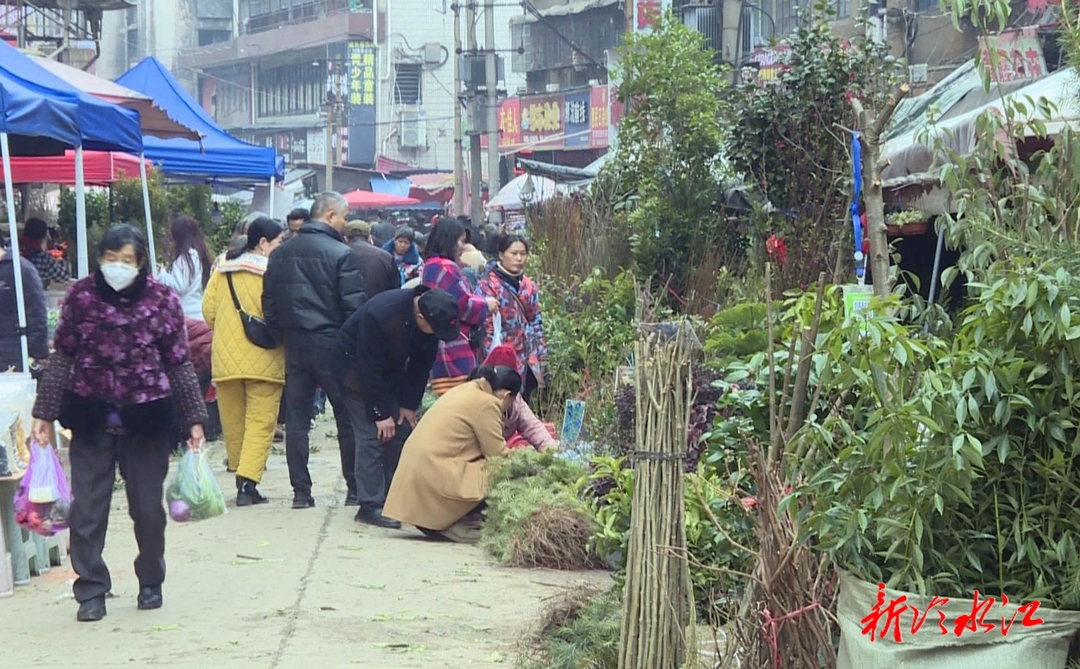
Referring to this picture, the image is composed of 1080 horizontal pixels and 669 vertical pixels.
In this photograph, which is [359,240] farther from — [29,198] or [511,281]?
[29,198]

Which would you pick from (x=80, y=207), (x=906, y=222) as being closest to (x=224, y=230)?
(x=80, y=207)

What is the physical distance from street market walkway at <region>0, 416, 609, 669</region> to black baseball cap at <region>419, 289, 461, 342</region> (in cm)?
124

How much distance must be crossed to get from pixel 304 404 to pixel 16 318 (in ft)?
6.70

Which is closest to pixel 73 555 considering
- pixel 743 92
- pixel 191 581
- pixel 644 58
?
pixel 191 581

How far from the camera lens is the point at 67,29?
27.8m

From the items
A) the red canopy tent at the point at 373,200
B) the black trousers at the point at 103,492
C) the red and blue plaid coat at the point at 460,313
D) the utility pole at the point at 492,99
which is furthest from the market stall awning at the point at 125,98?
the red canopy tent at the point at 373,200

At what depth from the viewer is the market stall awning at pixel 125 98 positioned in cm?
1245

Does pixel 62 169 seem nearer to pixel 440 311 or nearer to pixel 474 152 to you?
pixel 440 311

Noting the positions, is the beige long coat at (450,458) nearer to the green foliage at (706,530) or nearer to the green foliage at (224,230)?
the green foliage at (706,530)

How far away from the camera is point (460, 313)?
8.84 m

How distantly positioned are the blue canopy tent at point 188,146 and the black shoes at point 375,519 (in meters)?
9.87

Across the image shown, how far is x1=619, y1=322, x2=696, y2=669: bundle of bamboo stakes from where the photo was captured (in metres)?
4.57

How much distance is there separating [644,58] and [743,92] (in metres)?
1.72

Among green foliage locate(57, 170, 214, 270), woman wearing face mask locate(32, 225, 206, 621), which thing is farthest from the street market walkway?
green foliage locate(57, 170, 214, 270)
